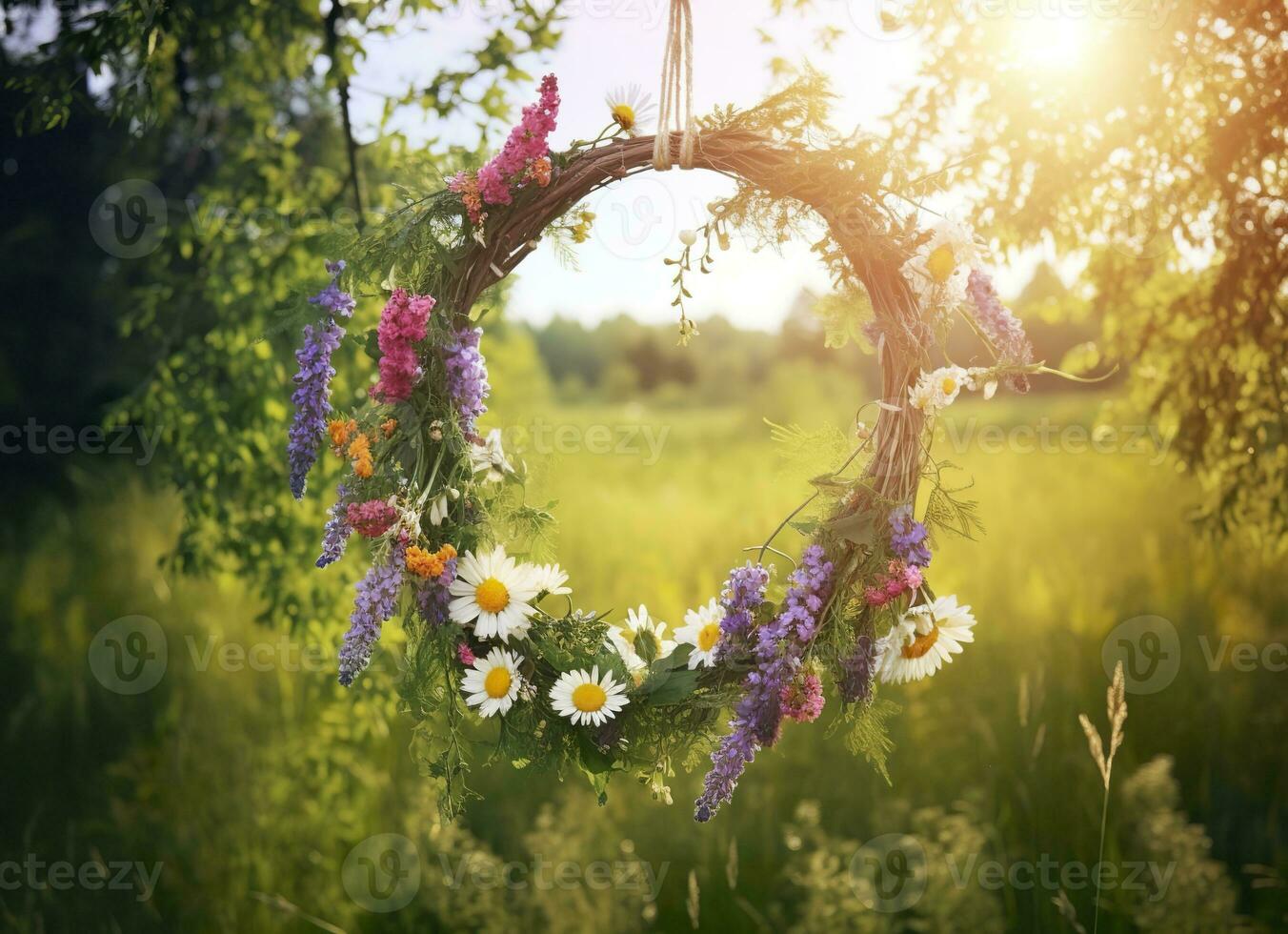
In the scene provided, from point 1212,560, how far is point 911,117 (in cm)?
395

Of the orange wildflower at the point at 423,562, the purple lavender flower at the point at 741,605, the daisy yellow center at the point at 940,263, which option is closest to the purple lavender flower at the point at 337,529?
the orange wildflower at the point at 423,562

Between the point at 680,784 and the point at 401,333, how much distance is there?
3027mm

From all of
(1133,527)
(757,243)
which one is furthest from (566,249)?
(1133,527)

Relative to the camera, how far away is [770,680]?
1.76 meters

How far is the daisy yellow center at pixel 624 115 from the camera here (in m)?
1.93

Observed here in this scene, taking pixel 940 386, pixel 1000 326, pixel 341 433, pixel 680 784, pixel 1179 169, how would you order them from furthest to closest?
pixel 680 784 < pixel 1179 169 < pixel 341 433 < pixel 1000 326 < pixel 940 386

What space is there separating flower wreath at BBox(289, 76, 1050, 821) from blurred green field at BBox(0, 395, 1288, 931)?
0.38m

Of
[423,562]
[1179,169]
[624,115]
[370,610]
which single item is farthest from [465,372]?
[1179,169]

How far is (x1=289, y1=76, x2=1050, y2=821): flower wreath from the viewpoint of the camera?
1823 mm

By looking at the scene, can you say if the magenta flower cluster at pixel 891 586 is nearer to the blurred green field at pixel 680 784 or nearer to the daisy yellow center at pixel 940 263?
the daisy yellow center at pixel 940 263

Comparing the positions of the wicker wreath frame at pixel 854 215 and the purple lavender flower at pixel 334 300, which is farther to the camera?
the purple lavender flower at pixel 334 300

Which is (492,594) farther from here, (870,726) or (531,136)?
(531,136)

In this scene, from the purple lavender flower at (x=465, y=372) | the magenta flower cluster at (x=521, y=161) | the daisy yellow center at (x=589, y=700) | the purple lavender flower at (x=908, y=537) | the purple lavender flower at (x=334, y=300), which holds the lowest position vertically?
the daisy yellow center at (x=589, y=700)

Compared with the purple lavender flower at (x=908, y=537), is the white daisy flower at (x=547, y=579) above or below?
below
